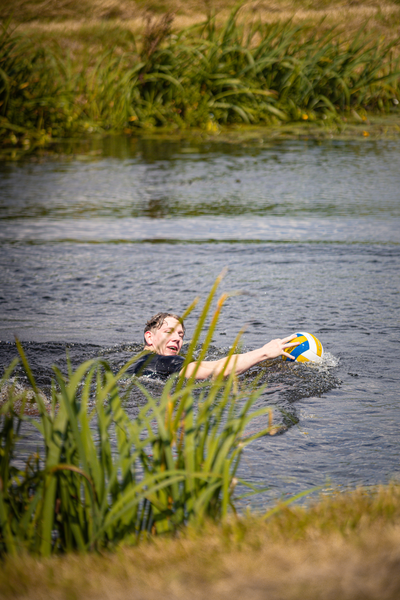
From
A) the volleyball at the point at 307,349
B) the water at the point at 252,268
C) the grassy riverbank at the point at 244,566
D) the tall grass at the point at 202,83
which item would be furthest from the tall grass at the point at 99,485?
the tall grass at the point at 202,83

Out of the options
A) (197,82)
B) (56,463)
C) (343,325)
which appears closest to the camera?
(56,463)

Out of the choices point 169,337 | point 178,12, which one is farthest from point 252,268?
point 178,12

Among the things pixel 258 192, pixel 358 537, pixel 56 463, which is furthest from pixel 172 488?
pixel 258 192

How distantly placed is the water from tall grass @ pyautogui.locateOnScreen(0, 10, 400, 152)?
238cm

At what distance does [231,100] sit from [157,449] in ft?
45.1

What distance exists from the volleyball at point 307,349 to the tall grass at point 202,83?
1089cm

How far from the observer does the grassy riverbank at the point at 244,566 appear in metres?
2.08

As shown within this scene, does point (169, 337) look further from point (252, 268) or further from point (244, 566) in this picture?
point (244, 566)

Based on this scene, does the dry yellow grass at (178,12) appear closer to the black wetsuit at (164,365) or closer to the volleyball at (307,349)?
the volleyball at (307,349)

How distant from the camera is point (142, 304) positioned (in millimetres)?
6949

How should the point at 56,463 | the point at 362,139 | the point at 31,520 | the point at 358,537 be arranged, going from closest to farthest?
the point at 358,537 < the point at 56,463 < the point at 31,520 < the point at 362,139

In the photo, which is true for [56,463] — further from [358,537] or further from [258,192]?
[258,192]

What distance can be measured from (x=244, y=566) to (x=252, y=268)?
18.6 ft

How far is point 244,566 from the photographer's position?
7.25 ft
